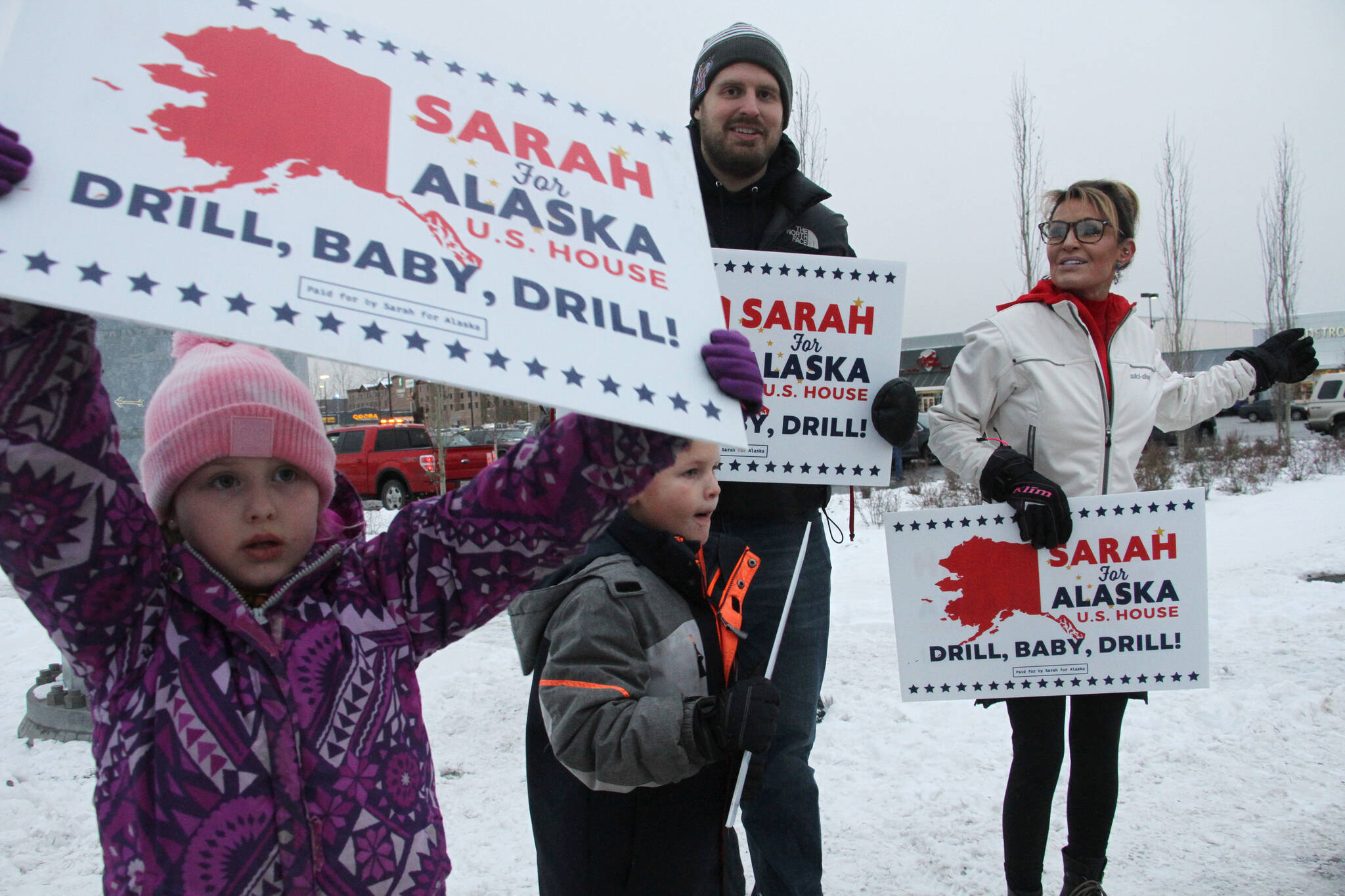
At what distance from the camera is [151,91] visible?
3.53ft

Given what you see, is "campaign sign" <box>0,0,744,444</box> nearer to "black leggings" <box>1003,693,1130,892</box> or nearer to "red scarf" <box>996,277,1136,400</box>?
"red scarf" <box>996,277,1136,400</box>

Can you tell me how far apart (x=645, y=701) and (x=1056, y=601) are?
4.59ft

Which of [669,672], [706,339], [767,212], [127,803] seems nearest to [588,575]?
[669,672]

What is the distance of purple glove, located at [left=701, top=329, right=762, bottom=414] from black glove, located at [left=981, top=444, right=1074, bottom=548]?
1456 millimetres

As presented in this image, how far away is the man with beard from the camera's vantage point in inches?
90.4

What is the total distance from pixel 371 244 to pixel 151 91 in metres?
0.33

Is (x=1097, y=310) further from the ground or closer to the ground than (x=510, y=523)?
further from the ground

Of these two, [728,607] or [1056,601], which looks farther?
[1056,601]

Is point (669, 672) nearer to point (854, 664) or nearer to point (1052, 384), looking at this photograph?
point (1052, 384)

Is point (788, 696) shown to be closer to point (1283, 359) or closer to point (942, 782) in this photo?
point (942, 782)


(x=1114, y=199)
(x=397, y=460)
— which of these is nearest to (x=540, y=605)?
(x=1114, y=199)

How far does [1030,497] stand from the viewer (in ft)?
8.09

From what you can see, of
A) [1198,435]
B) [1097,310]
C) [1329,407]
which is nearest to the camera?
[1097,310]

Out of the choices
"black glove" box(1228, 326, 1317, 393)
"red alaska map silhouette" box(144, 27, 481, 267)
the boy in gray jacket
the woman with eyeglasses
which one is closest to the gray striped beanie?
the woman with eyeglasses
